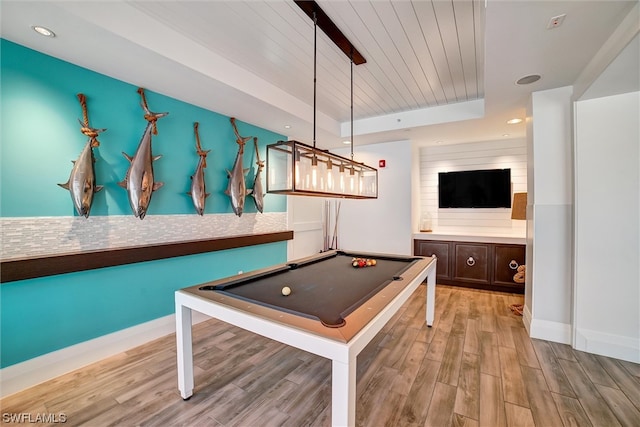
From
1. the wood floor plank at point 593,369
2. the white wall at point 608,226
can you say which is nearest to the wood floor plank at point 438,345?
the wood floor plank at point 593,369

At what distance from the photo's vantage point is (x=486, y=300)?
3.92 metres

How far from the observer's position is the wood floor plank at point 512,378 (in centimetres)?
188

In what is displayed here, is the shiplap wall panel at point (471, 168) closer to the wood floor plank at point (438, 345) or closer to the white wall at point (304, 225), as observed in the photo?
the white wall at point (304, 225)

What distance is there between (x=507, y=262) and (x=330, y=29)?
414 cm

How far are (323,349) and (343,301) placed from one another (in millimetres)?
530

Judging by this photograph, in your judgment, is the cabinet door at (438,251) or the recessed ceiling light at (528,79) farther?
the cabinet door at (438,251)

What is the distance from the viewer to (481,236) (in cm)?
436

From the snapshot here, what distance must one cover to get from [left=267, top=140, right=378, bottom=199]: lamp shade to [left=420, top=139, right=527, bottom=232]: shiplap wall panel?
3.18 metres

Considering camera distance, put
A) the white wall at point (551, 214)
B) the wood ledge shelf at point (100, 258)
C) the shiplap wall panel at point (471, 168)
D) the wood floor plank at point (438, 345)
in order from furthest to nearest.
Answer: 1. the shiplap wall panel at point (471, 168)
2. the white wall at point (551, 214)
3. the wood floor plank at point (438, 345)
4. the wood ledge shelf at point (100, 258)

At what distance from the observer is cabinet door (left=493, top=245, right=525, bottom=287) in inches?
164

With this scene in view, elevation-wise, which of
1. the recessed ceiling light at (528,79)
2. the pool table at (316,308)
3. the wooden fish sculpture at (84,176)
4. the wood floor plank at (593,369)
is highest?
the recessed ceiling light at (528,79)

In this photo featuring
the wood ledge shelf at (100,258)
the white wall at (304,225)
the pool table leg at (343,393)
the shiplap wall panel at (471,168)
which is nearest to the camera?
the pool table leg at (343,393)

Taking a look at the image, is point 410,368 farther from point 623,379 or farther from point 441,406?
point 623,379

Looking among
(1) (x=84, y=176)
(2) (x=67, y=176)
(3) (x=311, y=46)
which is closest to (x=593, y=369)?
(3) (x=311, y=46)
